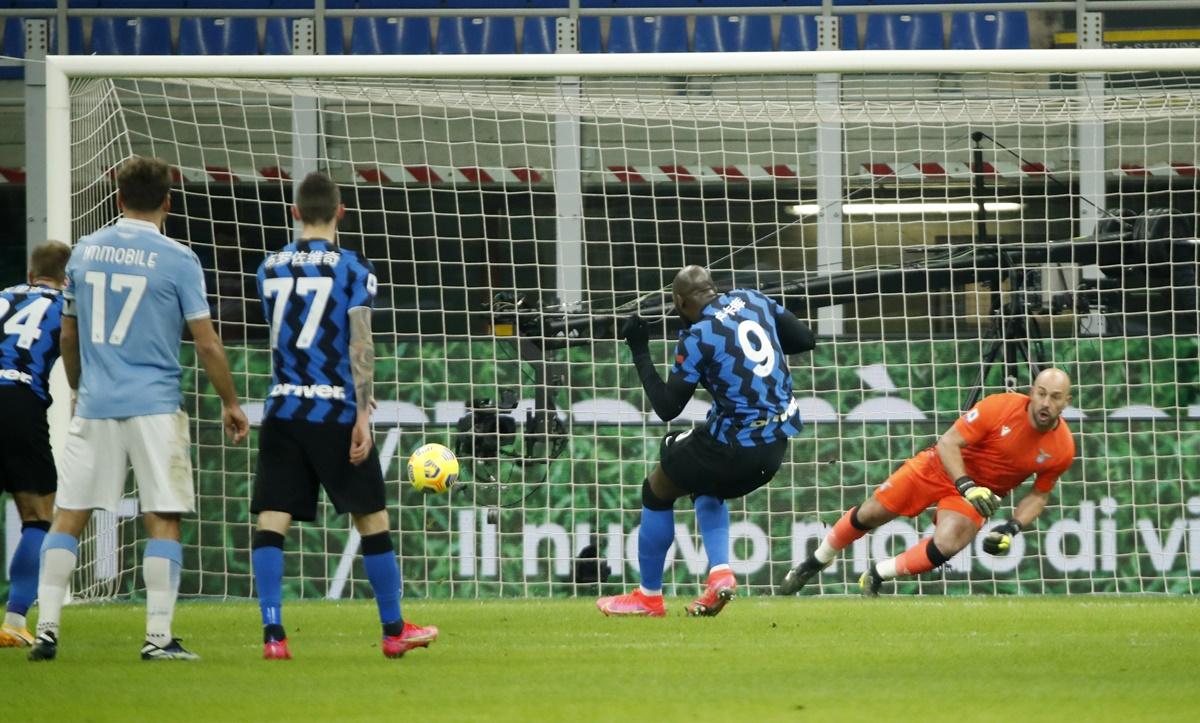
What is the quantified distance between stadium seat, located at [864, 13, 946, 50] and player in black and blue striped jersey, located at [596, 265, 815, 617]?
27.5 ft

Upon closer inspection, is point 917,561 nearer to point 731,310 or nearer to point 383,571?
point 731,310

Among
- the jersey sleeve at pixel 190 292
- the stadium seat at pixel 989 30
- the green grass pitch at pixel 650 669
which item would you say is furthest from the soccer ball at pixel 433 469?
the stadium seat at pixel 989 30

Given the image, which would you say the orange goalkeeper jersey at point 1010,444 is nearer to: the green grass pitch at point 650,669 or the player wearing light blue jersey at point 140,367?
the green grass pitch at point 650,669

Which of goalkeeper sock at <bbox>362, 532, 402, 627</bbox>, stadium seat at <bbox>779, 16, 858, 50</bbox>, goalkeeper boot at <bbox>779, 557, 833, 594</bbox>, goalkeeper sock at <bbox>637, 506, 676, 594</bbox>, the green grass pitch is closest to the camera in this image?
the green grass pitch

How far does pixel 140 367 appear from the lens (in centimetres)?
580

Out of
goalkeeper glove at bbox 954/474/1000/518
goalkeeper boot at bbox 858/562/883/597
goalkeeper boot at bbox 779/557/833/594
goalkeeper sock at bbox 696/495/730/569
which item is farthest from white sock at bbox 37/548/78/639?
goalkeeper boot at bbox 858/562/883/597

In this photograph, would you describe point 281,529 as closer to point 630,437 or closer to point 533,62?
point 533,62

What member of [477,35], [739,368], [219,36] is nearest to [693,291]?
[739,368]

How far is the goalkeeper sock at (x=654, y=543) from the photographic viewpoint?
7973 millimetres

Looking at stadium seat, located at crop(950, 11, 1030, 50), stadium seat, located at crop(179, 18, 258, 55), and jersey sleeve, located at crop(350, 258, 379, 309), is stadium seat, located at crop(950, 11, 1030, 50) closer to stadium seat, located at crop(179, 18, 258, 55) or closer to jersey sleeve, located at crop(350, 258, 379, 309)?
stadium seat, located at crop(179, 18, 258, 55)

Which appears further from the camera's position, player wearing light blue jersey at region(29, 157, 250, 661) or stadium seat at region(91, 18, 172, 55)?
stadium seat at region(91, 18, 172, 55)

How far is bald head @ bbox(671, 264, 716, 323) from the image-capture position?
305 inches

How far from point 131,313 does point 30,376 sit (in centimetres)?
159

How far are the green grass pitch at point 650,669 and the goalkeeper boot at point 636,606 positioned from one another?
8 centimetres
